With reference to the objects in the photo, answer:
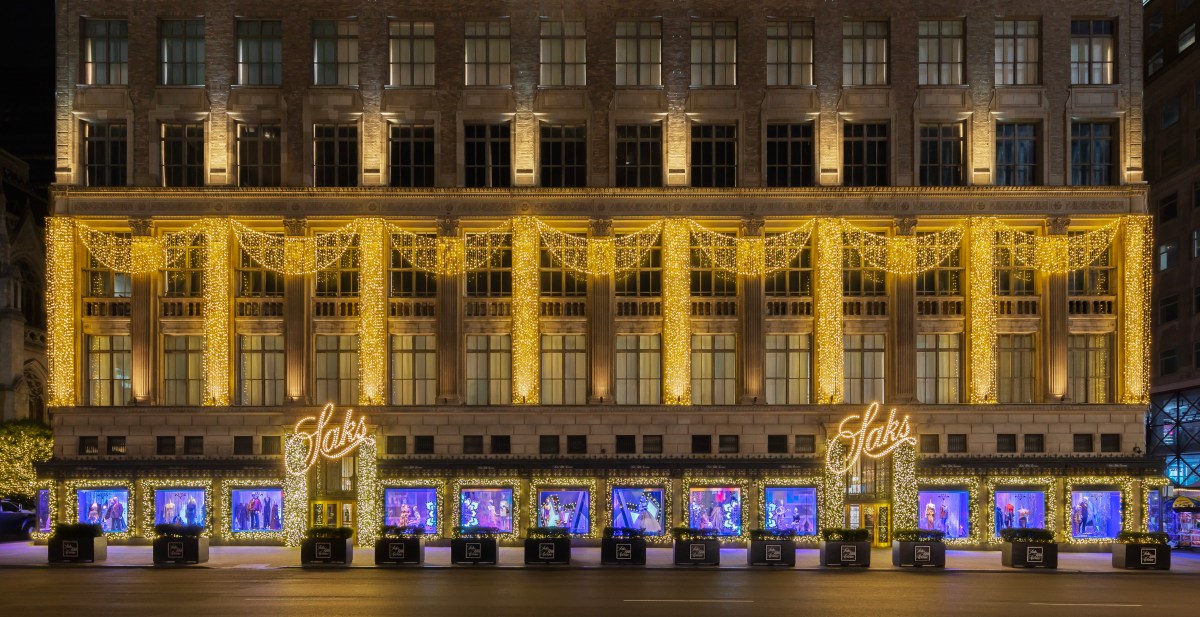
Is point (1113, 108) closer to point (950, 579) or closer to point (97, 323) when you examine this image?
point (950, 579)

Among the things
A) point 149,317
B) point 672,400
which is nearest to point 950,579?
point 672,400

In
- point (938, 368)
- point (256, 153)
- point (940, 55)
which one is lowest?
point (938, 368)

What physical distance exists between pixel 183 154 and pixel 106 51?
614 cm

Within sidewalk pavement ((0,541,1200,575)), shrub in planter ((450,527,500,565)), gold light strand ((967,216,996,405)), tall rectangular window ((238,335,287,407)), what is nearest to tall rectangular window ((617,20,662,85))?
gold light strand ((967,216,996,405))

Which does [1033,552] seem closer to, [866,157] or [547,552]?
[547,552]

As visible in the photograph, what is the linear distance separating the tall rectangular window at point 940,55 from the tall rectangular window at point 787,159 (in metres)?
6.37

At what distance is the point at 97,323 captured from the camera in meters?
47.9

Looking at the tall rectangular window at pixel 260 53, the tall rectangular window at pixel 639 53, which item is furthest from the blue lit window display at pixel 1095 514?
the tall rectangular window at pixel 260 53

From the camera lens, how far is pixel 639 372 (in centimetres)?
4806

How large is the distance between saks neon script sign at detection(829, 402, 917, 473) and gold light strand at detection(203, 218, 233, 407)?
27935 millimetres

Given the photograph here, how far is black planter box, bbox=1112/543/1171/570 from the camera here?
124 feet

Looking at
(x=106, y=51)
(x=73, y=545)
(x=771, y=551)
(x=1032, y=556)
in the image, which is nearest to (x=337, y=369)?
(x=73, y=545)

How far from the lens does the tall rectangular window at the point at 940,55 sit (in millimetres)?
48312

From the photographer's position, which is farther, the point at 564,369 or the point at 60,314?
the point at 564,369
